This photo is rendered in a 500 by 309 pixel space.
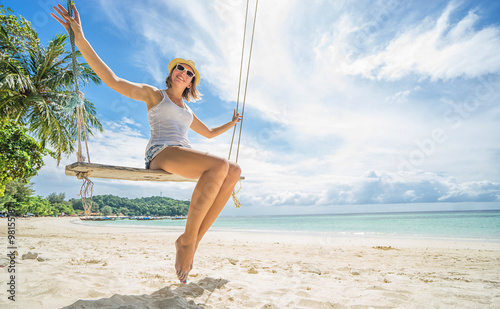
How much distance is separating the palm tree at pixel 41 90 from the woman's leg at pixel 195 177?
358 inches

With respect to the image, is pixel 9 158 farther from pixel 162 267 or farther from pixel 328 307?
pixel 328 307

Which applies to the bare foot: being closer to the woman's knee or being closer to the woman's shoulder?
the woman's knee

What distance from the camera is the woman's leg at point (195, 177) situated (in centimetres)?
192

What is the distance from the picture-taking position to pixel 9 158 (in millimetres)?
6031

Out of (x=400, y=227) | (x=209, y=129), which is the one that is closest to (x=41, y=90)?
(x=209, y=129)

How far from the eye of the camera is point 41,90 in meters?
10.7

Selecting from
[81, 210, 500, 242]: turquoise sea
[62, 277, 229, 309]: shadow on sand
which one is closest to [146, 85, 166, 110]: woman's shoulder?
[62, 277, 229, 309]: shadow on sand

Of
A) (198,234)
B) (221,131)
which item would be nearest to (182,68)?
(221,131)

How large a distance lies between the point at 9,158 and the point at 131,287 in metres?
5.99

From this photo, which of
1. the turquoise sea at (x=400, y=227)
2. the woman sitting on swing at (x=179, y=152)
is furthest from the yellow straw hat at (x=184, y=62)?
the turquoise sea at (x=400, y=227)

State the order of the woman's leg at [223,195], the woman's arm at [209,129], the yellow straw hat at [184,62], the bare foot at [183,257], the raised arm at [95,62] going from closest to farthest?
the raised arm at [95,62] → the bare foot at [183,257] → the woman's leg at [223,195] → the yellow straw hat at [184,62] → the woman's arm at [209,129]

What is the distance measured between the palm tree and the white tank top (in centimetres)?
873

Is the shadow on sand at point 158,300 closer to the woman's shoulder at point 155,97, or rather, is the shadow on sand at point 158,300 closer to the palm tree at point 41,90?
the woman's shoulder at point 155,97

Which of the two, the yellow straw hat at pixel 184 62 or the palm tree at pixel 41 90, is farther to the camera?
the palm tree at pixel 41 90
